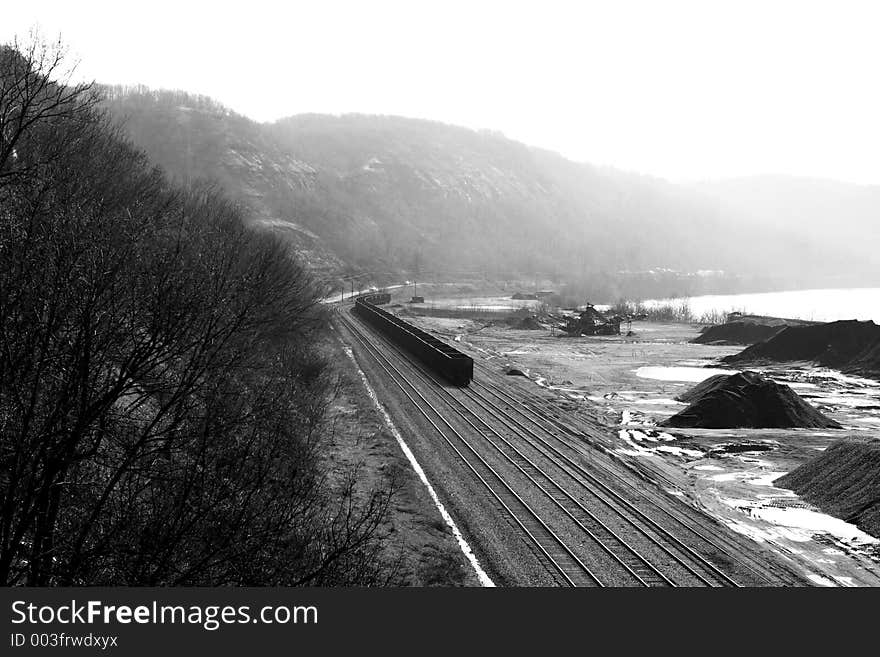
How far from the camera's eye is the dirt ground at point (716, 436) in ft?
62.8

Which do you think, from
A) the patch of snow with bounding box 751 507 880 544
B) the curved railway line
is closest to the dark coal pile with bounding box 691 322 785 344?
the curved railway line

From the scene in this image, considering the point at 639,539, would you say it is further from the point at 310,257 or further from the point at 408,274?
the point at 408,274

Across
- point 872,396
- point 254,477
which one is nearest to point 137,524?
point 254,477

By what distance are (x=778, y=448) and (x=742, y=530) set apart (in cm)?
1335

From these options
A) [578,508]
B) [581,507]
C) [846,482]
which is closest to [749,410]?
[846,482]

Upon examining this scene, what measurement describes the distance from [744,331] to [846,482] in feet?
218

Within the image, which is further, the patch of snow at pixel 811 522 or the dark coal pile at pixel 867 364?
the dark coal pile at pixel 867 364

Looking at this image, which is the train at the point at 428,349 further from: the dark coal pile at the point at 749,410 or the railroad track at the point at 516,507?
the dark coal pile at the point at 749,410

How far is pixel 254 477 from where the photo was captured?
11.3 m

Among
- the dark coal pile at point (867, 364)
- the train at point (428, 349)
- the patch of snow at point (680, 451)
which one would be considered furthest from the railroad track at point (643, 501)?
the dark coal pile at point (867, 364)

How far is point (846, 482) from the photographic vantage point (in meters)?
23.2

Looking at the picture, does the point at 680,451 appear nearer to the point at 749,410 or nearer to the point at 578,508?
the point at 749,410

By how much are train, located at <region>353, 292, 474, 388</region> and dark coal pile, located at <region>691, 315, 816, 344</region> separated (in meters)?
43.4

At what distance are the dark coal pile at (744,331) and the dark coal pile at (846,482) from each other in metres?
61.4
